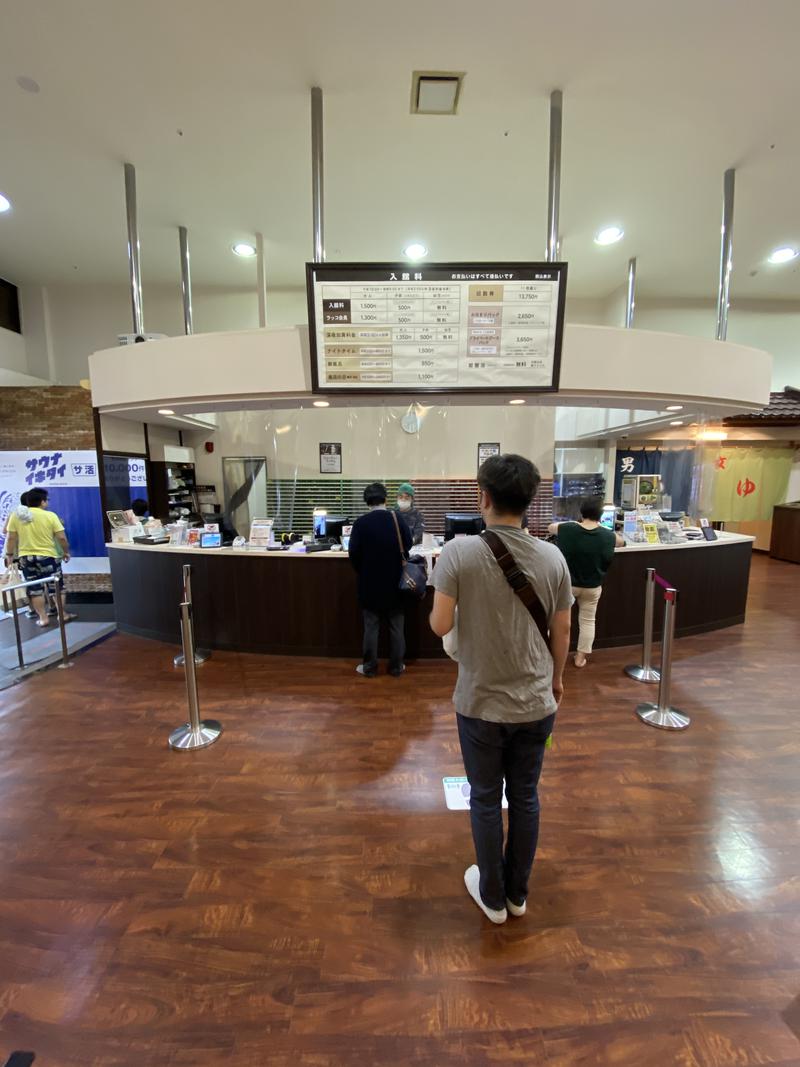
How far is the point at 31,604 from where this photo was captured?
16.3 ft

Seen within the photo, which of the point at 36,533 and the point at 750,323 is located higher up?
the point at 750,323

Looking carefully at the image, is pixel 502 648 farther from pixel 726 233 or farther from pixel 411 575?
pixel 726 233

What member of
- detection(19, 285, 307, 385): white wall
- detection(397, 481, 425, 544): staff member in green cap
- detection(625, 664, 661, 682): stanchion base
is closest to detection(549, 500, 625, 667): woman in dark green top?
detection(625, 664, 661, 682): stanchion base

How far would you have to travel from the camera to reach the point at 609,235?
4.50 meters

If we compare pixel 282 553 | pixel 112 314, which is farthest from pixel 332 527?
pixel 112 314

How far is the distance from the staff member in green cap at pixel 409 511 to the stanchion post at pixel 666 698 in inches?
84.5

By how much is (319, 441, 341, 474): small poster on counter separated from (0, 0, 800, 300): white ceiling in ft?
7.26

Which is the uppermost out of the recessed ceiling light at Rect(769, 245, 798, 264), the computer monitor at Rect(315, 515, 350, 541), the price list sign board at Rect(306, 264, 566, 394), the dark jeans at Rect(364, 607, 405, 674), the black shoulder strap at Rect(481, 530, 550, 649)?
the recessed ceiling light at Rect(769, 245, 798, 264)

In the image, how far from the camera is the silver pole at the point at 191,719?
2.55m

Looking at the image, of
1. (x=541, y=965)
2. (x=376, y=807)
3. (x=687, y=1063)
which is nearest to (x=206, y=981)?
(x=376, y=807)

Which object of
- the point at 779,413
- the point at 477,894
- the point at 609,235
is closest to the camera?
the point at 477,894

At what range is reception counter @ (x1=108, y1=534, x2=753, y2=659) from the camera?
3754 millimetres

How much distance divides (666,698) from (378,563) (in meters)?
Result: 2.17

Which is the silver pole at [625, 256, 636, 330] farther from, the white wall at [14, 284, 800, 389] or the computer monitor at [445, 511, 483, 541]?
the computer monitor at [445, 511, 483, 541]
